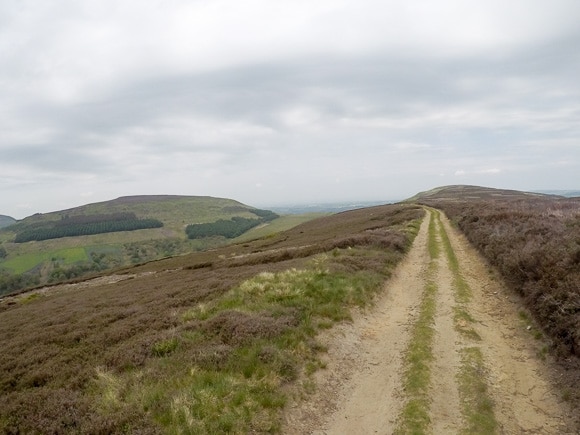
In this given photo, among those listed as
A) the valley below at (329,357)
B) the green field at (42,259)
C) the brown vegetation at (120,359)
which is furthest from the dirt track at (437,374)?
the green field at (42,259)

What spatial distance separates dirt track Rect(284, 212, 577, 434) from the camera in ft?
29.3

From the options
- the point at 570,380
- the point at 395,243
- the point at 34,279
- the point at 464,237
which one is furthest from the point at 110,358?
the point at 34,279

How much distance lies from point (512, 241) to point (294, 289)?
13.8 meters

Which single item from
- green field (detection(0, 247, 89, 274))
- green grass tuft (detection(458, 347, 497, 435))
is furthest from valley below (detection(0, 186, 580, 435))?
green field (detection(0, 247, 89, 274))

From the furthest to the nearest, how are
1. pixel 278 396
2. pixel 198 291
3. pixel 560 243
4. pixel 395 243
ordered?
1. pixel 395 243
2. pixel 198 291
3. pixel 560 243
4. pixel 278 396

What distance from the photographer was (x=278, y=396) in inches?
383

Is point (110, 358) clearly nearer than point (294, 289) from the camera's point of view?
Yes

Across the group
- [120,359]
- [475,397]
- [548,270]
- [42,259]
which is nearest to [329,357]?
[475,397]

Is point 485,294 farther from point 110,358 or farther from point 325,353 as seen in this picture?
point 110,358

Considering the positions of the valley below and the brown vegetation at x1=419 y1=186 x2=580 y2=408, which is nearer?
the valley below

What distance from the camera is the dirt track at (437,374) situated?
29.3ft

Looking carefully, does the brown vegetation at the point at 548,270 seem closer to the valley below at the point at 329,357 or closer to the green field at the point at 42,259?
the valley below at the point at 329,357

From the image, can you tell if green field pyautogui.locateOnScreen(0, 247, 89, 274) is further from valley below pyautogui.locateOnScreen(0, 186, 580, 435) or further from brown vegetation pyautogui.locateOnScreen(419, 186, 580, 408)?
brown vegetation pyautogui.locateOnScreen(419, 186, 580, 408)

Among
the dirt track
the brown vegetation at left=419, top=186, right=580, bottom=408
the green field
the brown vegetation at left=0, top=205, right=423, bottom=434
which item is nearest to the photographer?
the dirt track
